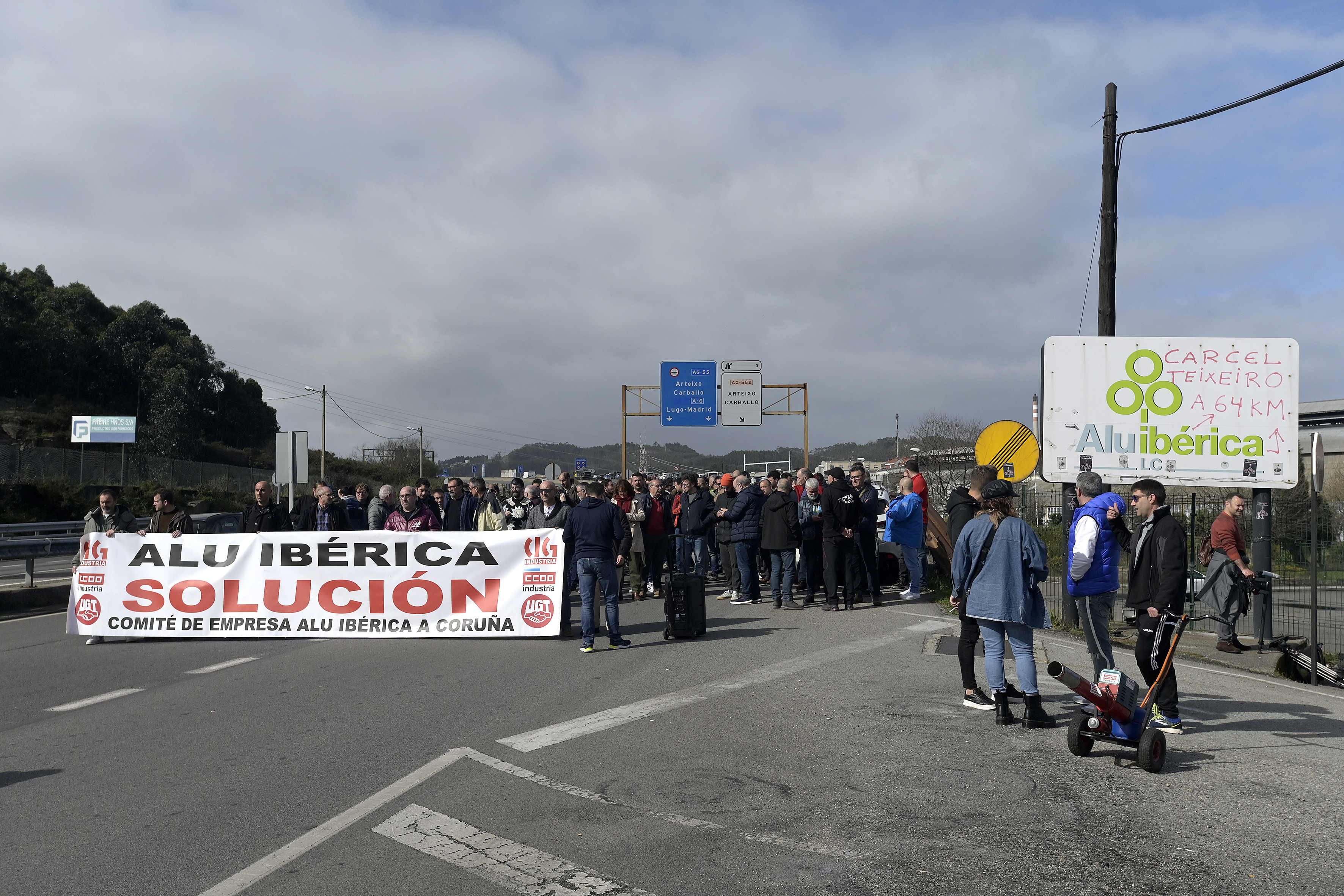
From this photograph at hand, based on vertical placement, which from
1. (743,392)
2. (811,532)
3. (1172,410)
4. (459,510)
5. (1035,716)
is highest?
(743,392)

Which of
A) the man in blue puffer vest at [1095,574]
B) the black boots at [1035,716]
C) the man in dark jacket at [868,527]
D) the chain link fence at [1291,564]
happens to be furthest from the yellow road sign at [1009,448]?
the black boots at [1035,716]

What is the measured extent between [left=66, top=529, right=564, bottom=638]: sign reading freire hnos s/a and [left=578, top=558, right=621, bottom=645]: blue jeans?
86 centimetres

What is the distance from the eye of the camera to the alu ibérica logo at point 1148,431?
12547 mm

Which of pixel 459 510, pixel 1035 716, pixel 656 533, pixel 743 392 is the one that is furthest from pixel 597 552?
pixel 743 392

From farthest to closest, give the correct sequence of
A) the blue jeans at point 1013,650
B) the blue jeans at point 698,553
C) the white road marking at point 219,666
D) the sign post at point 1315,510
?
the blue jeans at point 698,553 < the white road marking at point 219,666 < the sign post at point 1315,510 < the blue jeans at point 1013,650

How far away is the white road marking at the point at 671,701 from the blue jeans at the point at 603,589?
2.00 metres

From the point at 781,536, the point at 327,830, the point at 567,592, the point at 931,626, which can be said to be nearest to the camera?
the point at 327,830

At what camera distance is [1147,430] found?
503 inches

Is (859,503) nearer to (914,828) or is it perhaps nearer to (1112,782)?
(1112,782)

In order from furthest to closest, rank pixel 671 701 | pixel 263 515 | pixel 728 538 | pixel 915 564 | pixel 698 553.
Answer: pixel 698 553
pixel 728 538
pixel 915 564
pixel 263 515
pixel 671 701

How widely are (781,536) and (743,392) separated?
66.2 ft

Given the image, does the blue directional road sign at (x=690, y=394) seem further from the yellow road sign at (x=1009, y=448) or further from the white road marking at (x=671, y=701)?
the white road marking at (x=671, y=701)

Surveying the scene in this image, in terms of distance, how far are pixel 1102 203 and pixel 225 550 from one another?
523 inches

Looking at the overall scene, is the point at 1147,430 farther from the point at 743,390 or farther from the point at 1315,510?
the point at 743,390
